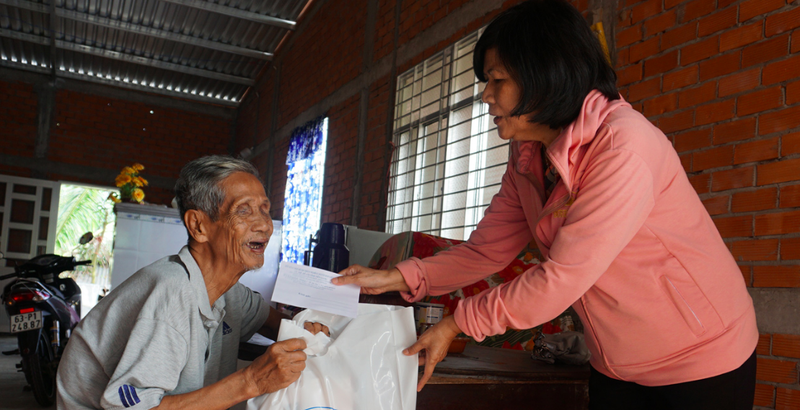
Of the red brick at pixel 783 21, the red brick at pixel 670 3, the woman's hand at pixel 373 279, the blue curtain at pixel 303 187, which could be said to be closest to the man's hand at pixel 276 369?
the woman's hand at pixel 373 279

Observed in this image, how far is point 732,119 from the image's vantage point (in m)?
2.15

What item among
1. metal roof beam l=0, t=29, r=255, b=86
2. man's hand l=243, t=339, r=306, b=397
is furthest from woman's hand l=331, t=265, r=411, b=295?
metal roof beam l=0, t=29, r=255, b=86

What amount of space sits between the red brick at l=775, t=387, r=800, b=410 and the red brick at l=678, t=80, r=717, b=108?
1.10m

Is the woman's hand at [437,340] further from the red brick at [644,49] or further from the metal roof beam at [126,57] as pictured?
the metal roof beam at [126,57]

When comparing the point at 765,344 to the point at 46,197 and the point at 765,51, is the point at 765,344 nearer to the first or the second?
the point at 765,51

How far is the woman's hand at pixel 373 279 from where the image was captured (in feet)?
5.13

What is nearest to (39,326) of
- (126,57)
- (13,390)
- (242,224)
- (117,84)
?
(13,390)

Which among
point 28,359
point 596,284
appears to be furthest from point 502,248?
point 28,359

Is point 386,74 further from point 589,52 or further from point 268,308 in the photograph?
point 589,52

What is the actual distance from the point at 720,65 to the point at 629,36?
55 cm

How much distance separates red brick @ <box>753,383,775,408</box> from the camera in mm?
1936

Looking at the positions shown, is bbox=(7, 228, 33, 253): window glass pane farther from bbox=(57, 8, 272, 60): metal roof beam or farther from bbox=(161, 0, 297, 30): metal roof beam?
bbox=(161, 0, 297, 30): metal roof beam

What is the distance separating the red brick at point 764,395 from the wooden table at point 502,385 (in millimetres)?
569

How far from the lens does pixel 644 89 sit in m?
2.56
